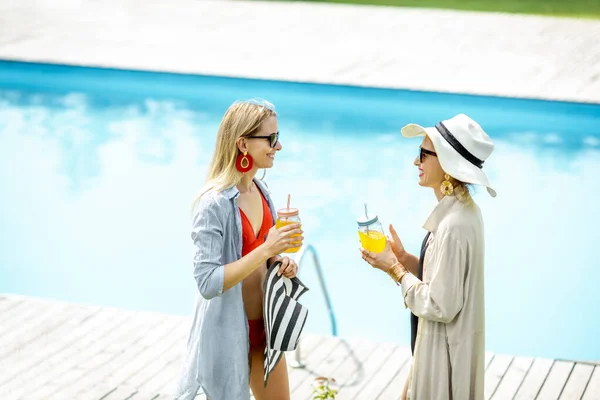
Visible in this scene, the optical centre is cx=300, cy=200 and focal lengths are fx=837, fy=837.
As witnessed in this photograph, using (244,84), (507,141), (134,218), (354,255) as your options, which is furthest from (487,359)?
(244,84)

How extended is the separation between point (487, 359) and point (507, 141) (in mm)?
7163

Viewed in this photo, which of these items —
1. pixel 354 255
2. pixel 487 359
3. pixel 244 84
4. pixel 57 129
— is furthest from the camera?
pixel 244 84

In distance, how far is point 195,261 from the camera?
3045 mm

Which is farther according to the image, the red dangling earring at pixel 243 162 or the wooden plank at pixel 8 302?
the wooden plank at pixel 8 302

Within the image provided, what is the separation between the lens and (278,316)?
126 inches

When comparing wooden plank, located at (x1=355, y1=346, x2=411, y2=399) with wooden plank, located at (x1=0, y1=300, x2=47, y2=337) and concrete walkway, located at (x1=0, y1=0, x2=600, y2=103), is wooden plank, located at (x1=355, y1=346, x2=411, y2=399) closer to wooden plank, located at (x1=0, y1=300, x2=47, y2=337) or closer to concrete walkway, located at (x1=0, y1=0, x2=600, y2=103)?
wooden plank, located at (x1=0, y1=300, x2=47, y2=337)

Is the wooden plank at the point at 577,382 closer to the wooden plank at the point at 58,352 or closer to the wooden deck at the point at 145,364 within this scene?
the wooden deck at the point at 145,364

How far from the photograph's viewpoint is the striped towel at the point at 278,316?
10.5 ft

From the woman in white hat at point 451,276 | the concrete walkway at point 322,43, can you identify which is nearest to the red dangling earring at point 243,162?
the woman in white hat at point 451,276

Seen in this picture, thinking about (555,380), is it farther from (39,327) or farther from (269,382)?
(39,327)

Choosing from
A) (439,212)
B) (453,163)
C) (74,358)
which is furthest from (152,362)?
(453,163)

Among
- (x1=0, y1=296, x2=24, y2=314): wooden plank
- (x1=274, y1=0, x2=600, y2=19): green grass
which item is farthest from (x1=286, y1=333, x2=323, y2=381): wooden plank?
(x1=274, y1=0, x2=600, y2=19): green grass

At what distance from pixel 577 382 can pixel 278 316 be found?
221cm

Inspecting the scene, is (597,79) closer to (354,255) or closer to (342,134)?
(342,134)
